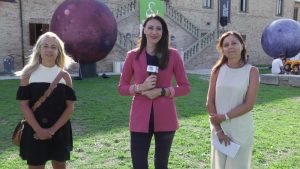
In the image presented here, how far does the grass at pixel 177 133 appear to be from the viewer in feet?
17.3

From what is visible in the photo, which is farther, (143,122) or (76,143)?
(76,143)

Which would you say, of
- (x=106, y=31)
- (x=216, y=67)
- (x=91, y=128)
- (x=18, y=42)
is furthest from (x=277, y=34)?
(x=216, y=67)

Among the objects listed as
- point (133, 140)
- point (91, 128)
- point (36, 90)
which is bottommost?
point (91, 128)

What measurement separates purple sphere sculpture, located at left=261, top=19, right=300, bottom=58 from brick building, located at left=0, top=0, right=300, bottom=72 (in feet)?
17.9

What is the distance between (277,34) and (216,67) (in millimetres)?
17641

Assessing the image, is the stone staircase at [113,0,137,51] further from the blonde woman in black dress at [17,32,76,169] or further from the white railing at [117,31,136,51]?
the blonde woman in black dress at [17,32,76,169]

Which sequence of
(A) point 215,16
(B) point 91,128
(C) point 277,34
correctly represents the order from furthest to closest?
(A) point 215,16
(C) point 277,34
(B) point 91,128

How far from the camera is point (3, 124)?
292 inches

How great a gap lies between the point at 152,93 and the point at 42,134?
1.00 m

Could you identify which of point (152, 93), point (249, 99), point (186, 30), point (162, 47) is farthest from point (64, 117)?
point (186, 30)

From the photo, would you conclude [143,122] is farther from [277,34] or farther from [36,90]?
[277,34]

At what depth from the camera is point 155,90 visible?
323cm

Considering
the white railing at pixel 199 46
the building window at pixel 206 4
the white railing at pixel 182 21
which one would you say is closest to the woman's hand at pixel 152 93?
the white railing at pixel 199 46

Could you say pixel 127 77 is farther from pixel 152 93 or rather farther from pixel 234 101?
pixel 234 101
